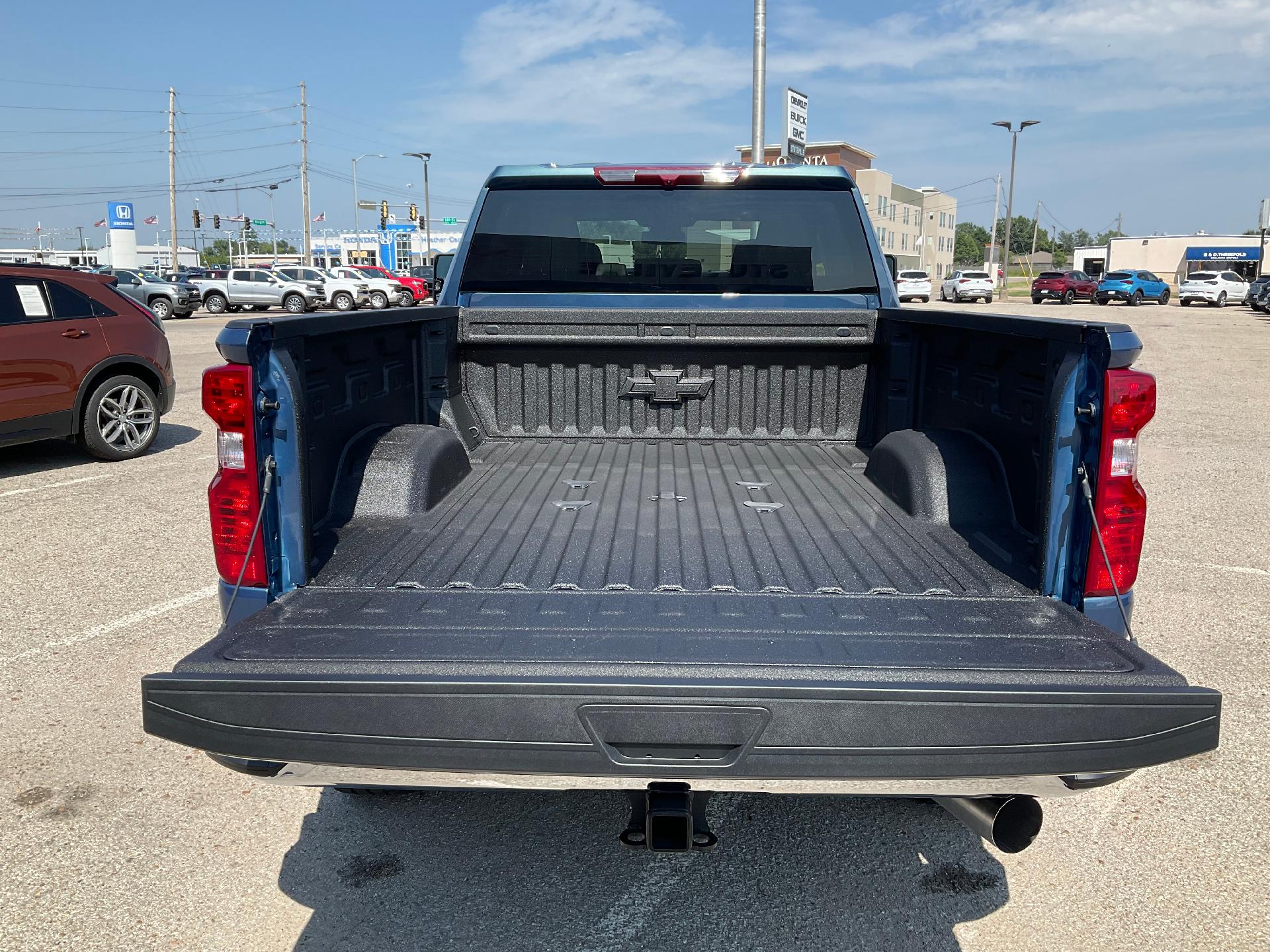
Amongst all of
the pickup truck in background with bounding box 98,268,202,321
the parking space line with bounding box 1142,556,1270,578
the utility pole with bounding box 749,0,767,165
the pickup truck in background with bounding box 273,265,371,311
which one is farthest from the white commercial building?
the parking space line with bounding box 1142,556,1270,578

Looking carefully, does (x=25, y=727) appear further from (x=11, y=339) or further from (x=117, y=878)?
(x=11, y=339)

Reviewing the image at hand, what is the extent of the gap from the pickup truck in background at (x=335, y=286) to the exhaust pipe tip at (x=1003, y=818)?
37.3 meters

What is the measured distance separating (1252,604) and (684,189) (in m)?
3.86

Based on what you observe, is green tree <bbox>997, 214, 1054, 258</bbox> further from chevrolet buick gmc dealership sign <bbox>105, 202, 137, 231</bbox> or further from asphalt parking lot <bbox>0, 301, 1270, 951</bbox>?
asphalt parking lot <bbox>0, 301, 1270, 951</bbox>

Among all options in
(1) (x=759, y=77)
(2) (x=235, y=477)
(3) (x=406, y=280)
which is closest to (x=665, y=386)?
(2) (x=235, y=477)

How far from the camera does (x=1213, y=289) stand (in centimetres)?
4584

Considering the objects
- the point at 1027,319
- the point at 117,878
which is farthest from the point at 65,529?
the point at 1027,319

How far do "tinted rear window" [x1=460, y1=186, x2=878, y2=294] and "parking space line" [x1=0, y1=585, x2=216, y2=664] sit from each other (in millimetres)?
2394

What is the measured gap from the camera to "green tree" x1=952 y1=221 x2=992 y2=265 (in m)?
159

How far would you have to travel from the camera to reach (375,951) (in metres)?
2.65

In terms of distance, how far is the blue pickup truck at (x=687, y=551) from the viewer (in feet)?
6.66

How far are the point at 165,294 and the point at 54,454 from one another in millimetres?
25936

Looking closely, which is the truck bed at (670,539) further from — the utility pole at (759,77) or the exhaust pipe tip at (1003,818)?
the utility pole at (759,77)

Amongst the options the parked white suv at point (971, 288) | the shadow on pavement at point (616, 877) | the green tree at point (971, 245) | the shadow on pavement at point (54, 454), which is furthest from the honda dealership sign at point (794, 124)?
the green tree at point (971, 245)
